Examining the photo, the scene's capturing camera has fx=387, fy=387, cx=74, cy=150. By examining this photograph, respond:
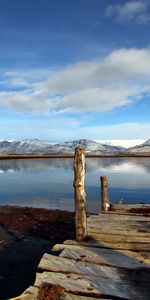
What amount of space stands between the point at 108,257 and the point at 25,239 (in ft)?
23.4

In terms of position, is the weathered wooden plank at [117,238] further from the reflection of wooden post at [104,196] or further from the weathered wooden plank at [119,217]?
the reflection of wooden post at [104,196]

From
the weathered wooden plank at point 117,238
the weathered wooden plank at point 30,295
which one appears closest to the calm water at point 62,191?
the weathered wooden plank at point 117,238

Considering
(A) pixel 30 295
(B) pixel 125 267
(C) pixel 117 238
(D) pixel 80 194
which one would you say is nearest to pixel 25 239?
(D) pixel 80 194

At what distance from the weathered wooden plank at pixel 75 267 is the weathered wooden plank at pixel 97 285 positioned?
0.17m

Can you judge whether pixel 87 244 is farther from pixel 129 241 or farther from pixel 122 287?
pixel 122 287

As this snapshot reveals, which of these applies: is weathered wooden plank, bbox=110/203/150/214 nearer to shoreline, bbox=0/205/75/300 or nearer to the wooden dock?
shoreline, bbox=0/205/75/300

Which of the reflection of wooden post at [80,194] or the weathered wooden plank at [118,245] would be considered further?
the reflection of wooden post at [80,194]

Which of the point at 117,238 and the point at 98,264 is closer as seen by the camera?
the point at 98,264

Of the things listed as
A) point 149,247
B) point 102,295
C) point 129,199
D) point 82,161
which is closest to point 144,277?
point 102,295

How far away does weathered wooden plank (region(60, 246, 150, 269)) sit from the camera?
27.1 ft

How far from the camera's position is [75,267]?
Answer: 25.8ft

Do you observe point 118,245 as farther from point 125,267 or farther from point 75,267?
point 75,267

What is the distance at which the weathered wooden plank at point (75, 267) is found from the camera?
760cm

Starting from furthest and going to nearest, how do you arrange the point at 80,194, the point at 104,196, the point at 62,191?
the point at 62,191 < the point at 104,196 < the point at 80,194
